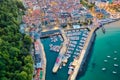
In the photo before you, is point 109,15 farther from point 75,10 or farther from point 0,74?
point 0,74

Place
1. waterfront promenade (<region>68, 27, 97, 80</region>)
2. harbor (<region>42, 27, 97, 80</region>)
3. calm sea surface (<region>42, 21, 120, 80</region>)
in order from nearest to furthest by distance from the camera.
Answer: waterfront promenade (<region>68, 27, 97, 80</region>)
calm sea surface (<region>42, 21, 120, 80</region>)
harbor (<region>42, 27, 97, 80</region>)

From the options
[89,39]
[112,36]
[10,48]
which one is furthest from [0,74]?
[112,36]

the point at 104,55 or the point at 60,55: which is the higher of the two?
the point at 60,55

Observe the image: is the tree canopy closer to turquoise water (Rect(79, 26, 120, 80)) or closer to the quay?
the quay

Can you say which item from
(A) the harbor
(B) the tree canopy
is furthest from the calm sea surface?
(B) the tree canopy

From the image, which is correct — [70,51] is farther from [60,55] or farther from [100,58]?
[100,58]

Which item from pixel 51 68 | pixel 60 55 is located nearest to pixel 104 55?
pixel 60 55
